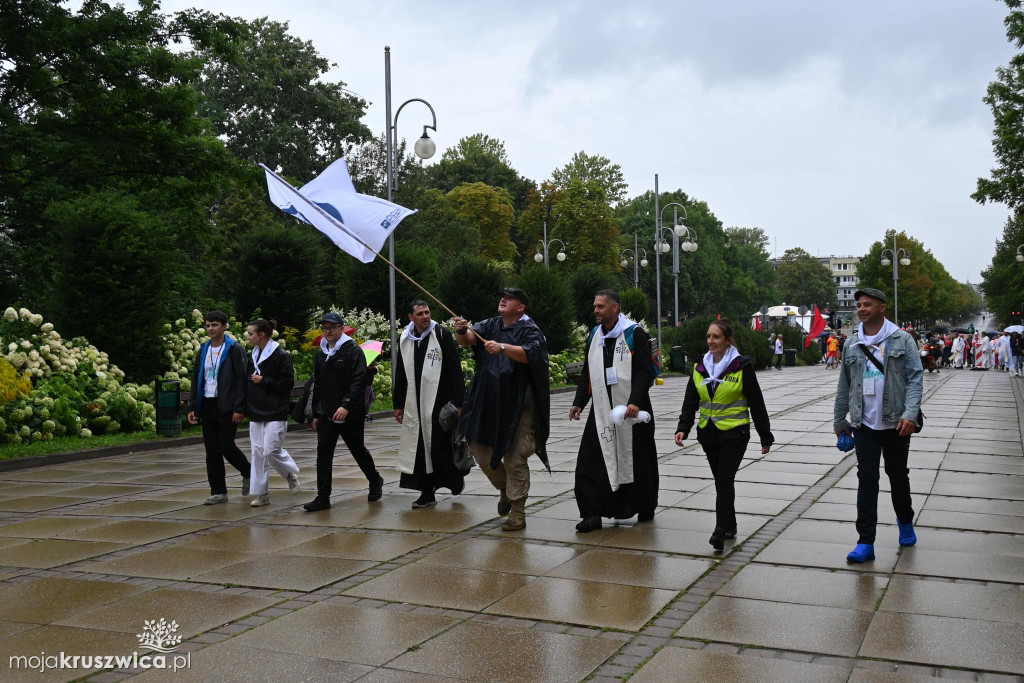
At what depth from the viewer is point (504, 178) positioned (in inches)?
Result: 3049

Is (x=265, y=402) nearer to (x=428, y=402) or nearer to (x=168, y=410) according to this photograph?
(x=428, y=402)

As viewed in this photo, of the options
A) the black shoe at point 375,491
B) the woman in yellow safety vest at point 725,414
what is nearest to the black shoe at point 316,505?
the black shoe at point 375,491

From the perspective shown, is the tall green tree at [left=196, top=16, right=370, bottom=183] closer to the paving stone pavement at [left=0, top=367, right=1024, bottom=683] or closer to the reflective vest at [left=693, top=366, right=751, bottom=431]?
the paving stone pavement at [left=0, top=367, right=1024, bottom=683]

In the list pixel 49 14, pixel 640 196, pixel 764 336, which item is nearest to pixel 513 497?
pixel 49 14

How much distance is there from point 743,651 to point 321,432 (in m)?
4.86

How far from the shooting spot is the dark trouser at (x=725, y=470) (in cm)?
677

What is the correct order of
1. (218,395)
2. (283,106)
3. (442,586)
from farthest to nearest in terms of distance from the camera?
(283,106) → (218,395) → (442,586)

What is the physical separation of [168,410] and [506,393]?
29.8 feet

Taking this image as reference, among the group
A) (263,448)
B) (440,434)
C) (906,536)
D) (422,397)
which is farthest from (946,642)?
(263,448)

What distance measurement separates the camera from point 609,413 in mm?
7406

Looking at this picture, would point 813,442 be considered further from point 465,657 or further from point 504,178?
point 504,178

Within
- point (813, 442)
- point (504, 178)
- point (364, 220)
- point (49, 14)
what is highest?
point (504, 178)

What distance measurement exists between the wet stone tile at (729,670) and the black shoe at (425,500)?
→ 422 centimetres

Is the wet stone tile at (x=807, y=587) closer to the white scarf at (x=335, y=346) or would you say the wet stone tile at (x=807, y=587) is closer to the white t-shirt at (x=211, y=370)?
the white scarf at (x=335, y=346)
